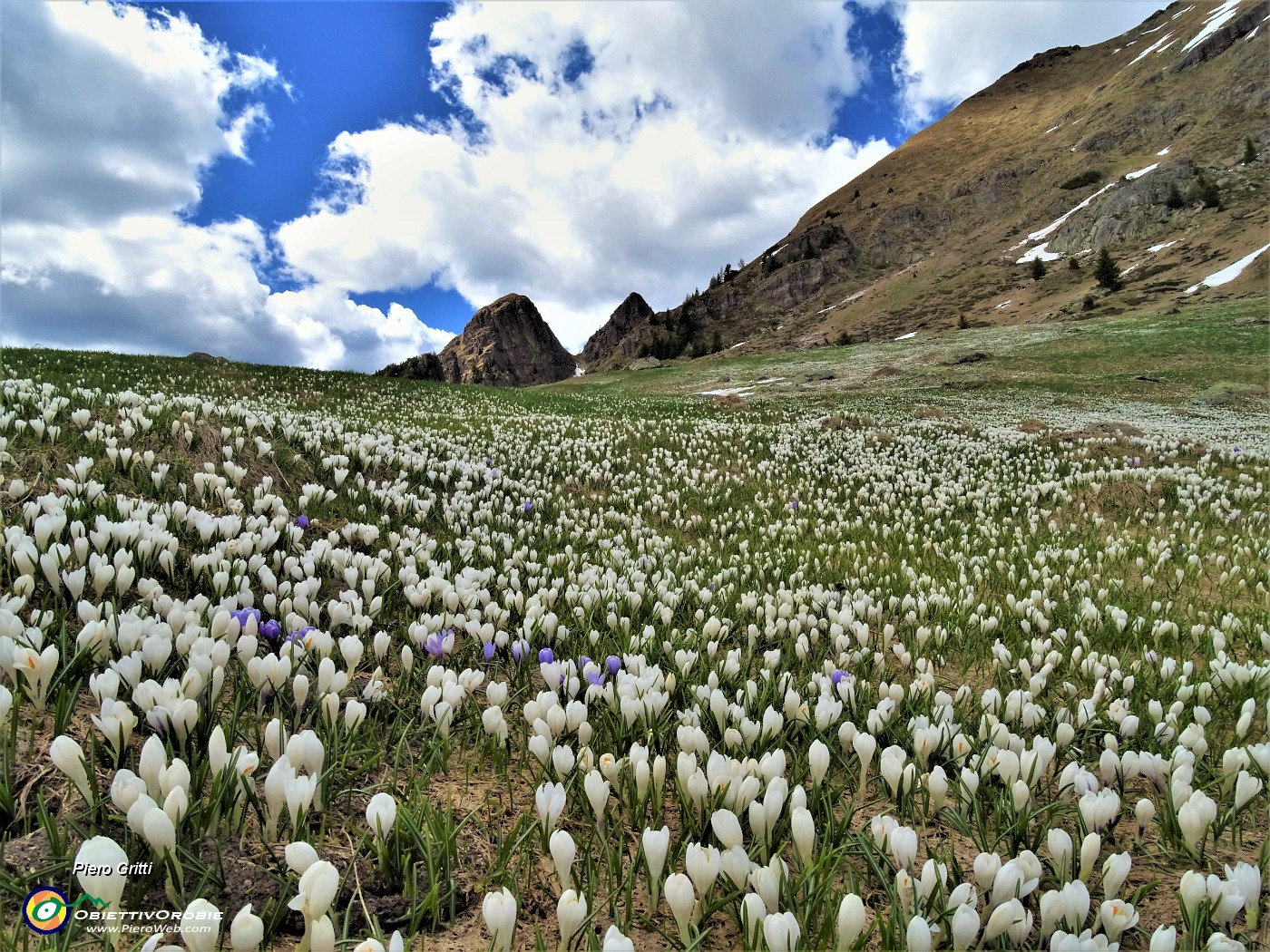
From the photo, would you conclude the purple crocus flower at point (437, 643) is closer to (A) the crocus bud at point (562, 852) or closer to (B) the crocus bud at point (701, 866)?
(A) the crocus bud at point (562, 852)

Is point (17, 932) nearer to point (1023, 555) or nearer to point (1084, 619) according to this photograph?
point (1084, 619)

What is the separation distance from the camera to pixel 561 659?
3666mm

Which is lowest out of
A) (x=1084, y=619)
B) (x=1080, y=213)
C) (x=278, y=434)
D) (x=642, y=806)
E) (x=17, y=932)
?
(x=1084, y=619)

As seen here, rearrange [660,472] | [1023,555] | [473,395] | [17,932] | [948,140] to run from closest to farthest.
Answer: [17,932], [1023,555], [660,472], [473,395], [948,140]

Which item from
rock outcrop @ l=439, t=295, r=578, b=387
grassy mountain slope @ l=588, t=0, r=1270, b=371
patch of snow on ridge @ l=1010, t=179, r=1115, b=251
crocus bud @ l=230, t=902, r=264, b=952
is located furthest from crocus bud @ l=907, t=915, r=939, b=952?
rock outcrop @ l=439, t=295, r=578, b=387

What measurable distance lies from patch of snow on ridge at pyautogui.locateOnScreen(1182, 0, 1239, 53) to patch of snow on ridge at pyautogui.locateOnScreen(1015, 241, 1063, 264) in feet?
238

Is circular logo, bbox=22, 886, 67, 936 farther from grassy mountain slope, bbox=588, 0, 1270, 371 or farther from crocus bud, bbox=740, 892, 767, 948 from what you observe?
grassy mountain slope, bbox=588, 0, 1270, 371

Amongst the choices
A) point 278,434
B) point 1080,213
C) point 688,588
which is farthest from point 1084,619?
→ point 1080,213

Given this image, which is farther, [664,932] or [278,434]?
[278,434]

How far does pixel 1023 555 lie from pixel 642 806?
5.88 metres

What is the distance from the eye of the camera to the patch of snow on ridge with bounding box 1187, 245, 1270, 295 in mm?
52188

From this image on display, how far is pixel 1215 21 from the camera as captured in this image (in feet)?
426

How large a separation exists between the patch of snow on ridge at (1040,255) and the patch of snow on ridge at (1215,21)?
7262cm

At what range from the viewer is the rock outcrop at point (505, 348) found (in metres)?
165
